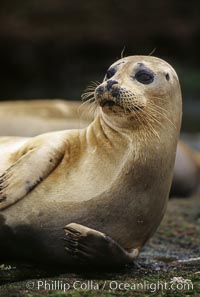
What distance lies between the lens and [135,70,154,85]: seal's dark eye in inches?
234

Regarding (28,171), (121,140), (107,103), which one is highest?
(107,103)

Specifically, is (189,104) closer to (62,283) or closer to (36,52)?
(36,52)

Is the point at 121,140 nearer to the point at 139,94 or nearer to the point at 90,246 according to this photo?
the point at 139,94

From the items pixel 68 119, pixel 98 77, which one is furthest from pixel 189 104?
pixel 68 119

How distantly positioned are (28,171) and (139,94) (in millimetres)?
958

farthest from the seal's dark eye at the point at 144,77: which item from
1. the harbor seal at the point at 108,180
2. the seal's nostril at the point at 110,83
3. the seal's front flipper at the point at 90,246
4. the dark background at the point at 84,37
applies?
the dark background at the point at 84,37

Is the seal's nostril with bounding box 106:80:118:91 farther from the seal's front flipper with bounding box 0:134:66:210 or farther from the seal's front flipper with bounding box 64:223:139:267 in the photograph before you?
the seal's front flipper with bounding box 64:223:139:267

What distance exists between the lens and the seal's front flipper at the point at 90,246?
5.52 m

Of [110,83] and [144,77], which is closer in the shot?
[110,83]

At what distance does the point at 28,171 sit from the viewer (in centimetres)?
589

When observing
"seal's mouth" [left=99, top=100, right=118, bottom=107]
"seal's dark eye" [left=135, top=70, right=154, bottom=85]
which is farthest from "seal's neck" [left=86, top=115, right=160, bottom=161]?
"seal's dark eye" [left=135, top=70, right=154, bottom=85]

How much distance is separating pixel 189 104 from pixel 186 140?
6.10 m

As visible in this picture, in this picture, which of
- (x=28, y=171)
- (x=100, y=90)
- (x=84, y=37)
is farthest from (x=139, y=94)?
(x=84, y=37)

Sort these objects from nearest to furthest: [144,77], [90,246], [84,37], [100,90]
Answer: [90,246]
[100,90]
[144,77]
[84,37]
